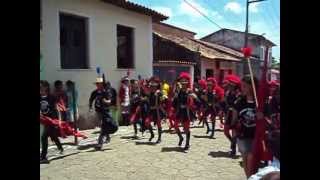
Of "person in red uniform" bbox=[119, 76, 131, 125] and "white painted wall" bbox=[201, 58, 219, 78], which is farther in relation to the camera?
"white painted wall" bbox=[201, 58, 219, 78]

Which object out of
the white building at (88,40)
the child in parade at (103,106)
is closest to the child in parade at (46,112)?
the child in parade at (103,106)

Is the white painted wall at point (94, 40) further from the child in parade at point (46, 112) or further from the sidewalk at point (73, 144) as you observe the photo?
the child in parade at point (46, 112)

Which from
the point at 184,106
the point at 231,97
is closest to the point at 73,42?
the point at 184,106

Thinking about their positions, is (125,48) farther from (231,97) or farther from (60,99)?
(231,97)

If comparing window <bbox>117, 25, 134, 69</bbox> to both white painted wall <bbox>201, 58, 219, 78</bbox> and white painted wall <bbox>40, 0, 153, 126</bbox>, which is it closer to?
white painted wall <bbox>40, 0, 153, 126</bbox>

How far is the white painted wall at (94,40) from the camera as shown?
962cm

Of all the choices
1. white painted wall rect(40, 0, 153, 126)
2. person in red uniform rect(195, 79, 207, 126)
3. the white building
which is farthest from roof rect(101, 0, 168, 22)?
person in red uniform rect(195, 79, 207, 126)

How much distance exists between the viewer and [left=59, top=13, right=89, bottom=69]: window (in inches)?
407

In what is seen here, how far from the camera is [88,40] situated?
11055 millimetres

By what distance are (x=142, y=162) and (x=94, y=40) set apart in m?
5.30

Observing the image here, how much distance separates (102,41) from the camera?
37.7 feet
